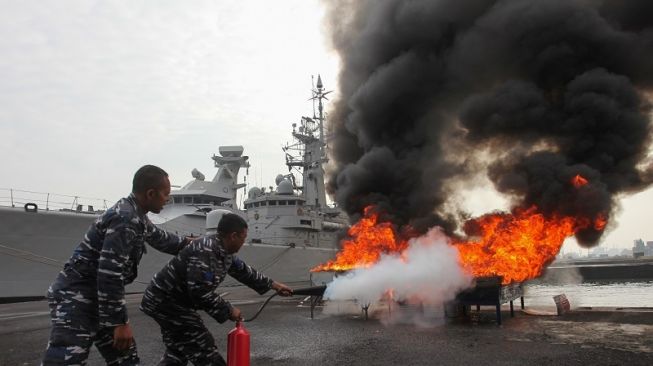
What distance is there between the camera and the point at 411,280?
9.54 metres

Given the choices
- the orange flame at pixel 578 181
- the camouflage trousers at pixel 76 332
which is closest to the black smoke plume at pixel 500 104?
the orange flame at pixel 578 181

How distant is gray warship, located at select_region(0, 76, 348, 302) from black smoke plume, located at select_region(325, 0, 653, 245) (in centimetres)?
415

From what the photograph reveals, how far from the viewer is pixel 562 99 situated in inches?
516

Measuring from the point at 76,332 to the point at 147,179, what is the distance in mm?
1219

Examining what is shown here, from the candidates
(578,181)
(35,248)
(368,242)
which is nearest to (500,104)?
(578,181)

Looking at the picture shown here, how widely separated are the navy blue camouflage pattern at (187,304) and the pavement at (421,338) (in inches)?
110

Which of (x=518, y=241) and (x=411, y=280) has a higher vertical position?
(x=518, y=241)

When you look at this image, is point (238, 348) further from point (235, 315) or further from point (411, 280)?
point (411, 280)

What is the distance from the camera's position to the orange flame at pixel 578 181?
11398 mm

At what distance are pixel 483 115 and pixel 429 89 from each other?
2659mm

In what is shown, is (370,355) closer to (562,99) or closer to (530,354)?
(530,354)

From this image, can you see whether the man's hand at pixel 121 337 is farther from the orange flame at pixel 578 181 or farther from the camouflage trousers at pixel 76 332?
the orange flame at pixel 578 181

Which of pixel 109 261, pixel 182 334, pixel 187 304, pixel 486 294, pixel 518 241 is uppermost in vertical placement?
pixel 518 241

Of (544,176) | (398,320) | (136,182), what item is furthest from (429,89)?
(136,182)
